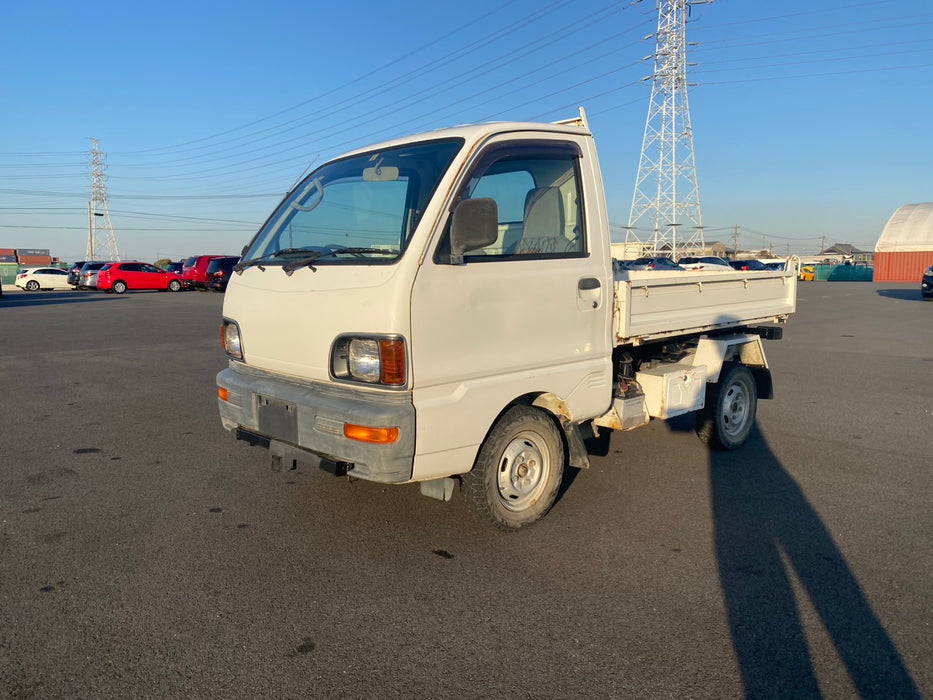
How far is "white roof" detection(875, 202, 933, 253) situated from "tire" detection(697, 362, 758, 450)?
61.0 meters

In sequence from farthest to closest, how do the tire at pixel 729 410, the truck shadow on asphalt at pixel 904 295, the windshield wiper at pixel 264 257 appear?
the truck shadow on asphalt at pixel 904 295 < the tire at pixel 729 410 < the windshield wiper at pixel 264 257

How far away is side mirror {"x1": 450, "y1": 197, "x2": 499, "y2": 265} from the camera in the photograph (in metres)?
3.64

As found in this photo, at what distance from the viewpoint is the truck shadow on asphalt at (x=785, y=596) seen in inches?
112

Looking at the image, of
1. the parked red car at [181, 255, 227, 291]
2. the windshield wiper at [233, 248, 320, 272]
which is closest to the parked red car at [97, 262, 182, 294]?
the parked red car at [181, 255, 227, 291]

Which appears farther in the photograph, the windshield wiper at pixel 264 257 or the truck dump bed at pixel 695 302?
the truck dump bed at pixel 695 302

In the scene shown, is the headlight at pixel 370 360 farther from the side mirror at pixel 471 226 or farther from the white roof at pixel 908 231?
the white roof at pixel 908 231

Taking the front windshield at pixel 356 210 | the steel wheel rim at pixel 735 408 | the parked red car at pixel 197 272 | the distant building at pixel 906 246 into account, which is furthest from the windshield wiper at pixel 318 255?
the distant building at pixel 906 246

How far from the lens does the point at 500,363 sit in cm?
392

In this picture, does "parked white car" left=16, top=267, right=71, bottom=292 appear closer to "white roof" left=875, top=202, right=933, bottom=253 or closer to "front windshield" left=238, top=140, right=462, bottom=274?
"front windshield" left=238, top=140, right=462, bottom=274

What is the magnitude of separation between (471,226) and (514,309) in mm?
583

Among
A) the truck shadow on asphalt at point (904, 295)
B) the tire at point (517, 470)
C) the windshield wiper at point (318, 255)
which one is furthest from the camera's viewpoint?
the truck shadow on asphalt at point (904, 295)

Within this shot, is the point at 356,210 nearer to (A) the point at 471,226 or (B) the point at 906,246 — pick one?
(A) the point at 471,226

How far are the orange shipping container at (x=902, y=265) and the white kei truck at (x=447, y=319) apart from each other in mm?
61282

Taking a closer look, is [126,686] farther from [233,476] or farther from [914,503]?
[914,503]
